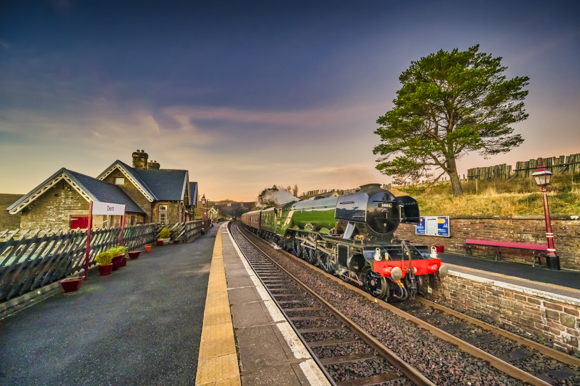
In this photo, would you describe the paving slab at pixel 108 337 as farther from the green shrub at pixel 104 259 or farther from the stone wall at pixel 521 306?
the stone wall at pixel 521 306

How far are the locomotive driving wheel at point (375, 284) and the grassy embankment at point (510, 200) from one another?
27.0ft

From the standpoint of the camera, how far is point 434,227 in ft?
40.9

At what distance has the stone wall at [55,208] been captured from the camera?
14734mm

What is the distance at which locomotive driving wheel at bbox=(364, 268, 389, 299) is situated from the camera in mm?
5668

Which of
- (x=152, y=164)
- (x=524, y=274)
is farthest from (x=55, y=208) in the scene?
(x=524, y=274)

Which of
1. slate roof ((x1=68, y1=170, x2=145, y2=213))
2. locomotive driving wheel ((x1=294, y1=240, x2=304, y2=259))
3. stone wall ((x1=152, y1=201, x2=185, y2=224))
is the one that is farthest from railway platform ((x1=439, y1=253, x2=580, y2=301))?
stone wall ((x1=152, y1=201, x2=185, y2=224))

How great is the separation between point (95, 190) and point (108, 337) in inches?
638

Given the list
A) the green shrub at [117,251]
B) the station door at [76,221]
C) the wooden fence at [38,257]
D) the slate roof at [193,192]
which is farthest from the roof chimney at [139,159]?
the green shrub at [117,251]

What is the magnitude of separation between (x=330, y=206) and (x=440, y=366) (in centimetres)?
538

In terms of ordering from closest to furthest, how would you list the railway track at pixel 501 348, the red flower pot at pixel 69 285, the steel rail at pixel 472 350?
the steel rail at pixel 472 350, the railway track at pixel 501 348, the red flower pot at pixel 69 285

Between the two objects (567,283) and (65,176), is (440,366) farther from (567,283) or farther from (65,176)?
(65,176)

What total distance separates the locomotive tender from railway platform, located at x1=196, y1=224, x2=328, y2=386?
2.66 meters

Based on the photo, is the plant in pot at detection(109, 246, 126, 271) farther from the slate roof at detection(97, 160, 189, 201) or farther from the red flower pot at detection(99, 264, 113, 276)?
the slate roof at detection(97, 160, 189, 201)

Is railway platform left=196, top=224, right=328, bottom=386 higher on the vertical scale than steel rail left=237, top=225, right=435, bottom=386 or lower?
higher
